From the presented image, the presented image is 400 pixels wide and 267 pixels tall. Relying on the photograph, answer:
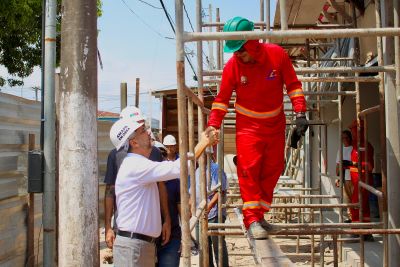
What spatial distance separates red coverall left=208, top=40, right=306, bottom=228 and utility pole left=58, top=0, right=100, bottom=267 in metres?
1.11

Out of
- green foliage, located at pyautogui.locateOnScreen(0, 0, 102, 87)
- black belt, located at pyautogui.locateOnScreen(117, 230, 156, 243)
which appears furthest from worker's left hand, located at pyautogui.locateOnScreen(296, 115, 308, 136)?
green foliage, located at pyautogui.locateOnScreen(0, 0, 102, 87)

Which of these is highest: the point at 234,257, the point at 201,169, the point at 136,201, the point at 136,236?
the point at 201,169

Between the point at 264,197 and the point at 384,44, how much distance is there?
175cm

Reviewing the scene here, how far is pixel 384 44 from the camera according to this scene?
4.20 m

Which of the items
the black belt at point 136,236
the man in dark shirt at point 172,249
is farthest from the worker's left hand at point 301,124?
the man in dark shirt at point 172,249

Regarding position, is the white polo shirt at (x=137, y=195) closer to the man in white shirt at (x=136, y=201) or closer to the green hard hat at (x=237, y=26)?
the man in white shirt at (x=136, y=201)

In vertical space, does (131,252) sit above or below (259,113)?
below

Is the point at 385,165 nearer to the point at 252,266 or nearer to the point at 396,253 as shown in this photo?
the point at 396,253

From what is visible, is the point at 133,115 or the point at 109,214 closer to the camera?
the point at 133,115

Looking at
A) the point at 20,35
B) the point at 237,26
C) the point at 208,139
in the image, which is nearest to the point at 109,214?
the point at 208,139

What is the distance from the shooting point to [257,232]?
10.5 feet

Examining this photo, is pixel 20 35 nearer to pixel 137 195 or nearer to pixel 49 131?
pixel 49 131

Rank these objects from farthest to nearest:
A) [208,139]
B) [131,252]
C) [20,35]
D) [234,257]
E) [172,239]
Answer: [20,35] → [234,257] → [172,239] → [131,252] → [208,139]

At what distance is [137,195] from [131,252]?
15.1 inches
